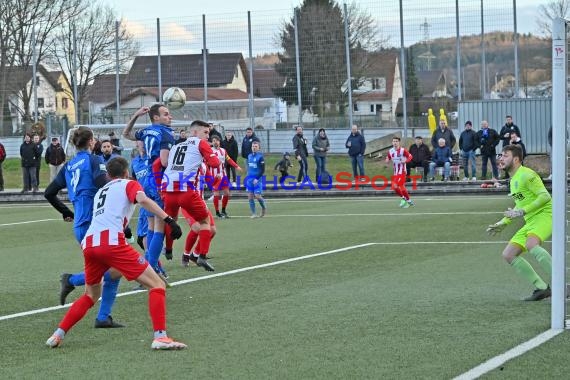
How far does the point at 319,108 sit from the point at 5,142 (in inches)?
571

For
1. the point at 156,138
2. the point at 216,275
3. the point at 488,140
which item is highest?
the point at 156,138

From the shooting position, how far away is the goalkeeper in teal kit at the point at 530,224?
10.4m

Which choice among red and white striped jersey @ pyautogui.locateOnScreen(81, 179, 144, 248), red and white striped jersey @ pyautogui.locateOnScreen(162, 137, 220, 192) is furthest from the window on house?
red and white striped jersey @ pyautogui.locateOnScreen(81, 179, 144, 248)

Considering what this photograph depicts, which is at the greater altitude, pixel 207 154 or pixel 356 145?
pixel 207 154

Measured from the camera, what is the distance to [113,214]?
847 centimetres

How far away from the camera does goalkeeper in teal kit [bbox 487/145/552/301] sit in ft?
34.3

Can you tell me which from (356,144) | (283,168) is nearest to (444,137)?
(356,144)

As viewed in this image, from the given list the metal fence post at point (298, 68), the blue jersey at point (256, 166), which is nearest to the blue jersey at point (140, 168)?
the blue jersey at point (256, 166)

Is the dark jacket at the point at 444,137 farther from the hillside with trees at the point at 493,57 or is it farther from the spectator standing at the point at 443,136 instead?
the hillside with trees at the point at 493,57

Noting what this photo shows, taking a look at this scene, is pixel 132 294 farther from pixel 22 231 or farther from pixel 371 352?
pixel 22 231

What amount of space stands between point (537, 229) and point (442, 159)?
71.4 feet

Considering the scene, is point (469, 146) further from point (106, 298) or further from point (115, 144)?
point (106, 298)

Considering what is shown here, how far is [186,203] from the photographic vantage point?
42.8ft

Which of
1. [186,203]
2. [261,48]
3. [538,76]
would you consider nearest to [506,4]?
[538,76]
